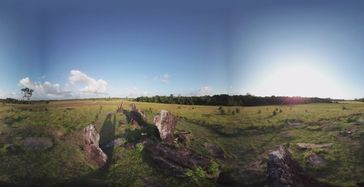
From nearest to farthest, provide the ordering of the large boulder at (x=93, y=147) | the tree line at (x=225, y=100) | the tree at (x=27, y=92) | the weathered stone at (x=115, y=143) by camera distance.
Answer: the large boulder at (x=93, y=147) < the weathered stone at (x=115, y=143) < the tree line at (x=225, y=100) < the tree at (x=27, y=92)

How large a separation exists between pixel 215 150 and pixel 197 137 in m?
0.76

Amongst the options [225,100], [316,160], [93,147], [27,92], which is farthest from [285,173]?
[27,92]

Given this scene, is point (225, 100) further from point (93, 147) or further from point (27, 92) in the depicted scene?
point (27, 92)

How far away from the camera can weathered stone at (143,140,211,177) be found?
46.0ft

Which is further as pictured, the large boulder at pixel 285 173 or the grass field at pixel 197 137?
the grass field at pixel 197 137

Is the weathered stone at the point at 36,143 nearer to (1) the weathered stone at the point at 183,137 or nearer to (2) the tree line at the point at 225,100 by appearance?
(2) the tree line at the point at 225,100

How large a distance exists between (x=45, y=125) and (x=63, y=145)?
1.17 m

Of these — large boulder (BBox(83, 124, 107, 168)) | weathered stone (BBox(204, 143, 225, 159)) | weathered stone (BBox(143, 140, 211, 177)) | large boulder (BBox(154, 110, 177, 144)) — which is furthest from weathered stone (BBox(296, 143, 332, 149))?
large boulder (BBox(83, 124, 107, 168))

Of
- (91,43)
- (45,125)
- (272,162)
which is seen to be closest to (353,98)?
(272,162)

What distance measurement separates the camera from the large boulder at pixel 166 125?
14828 mm

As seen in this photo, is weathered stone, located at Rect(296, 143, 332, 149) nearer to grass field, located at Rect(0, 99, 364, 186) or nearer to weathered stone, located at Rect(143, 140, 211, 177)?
grass field, located at Rect(0, 99, 364, 186)

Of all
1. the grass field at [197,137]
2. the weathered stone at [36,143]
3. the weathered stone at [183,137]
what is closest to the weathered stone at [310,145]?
the grass field at [197,137]

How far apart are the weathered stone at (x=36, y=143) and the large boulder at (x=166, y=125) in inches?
141

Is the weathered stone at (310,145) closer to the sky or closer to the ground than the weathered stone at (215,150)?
closer to the sky
